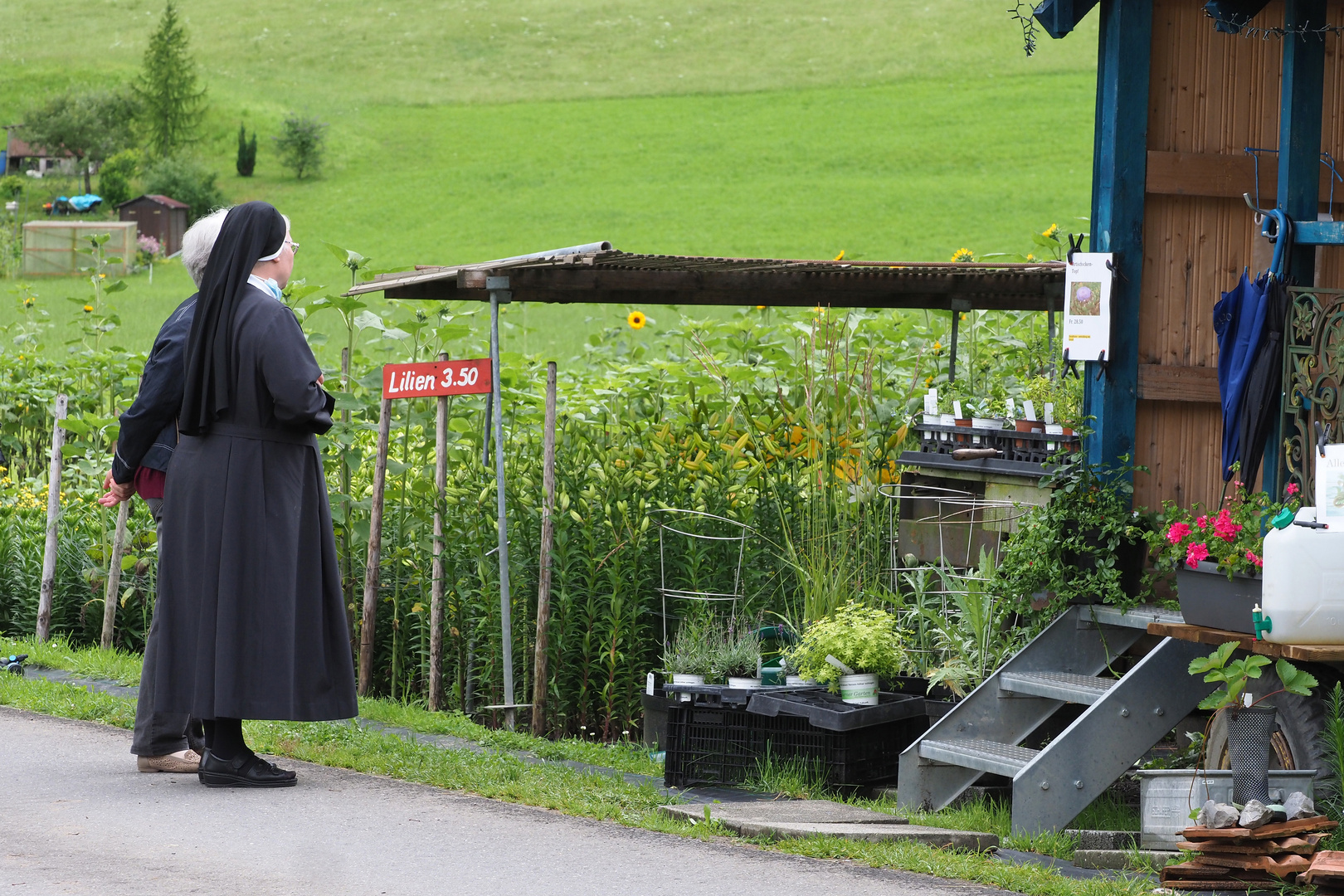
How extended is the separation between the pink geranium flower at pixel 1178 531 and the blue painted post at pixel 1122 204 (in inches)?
35.6

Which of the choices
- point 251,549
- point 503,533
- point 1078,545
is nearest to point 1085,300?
point 1078,545

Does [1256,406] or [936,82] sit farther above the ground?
[936,82]

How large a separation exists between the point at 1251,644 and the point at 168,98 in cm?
6156

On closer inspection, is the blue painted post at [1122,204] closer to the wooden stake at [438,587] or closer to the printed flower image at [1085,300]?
the printed flower image at [1085,300]

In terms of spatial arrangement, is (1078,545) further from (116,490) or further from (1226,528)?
(116,490)

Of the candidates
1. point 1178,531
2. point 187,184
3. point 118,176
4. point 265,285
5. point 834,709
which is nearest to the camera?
point 1178,531

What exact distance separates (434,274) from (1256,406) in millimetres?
3233

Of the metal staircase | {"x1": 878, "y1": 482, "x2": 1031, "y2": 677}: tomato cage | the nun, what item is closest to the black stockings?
the nun

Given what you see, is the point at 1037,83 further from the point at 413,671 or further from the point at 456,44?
the point at 413,671

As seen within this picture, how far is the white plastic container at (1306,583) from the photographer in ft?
15.6

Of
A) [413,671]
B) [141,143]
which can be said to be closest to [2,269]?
[141,143]

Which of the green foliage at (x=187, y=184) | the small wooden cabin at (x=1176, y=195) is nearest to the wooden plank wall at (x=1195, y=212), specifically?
the small wooden cabin at (x=1176, y=195)

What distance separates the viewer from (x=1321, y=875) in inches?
169

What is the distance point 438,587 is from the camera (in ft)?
24.2
